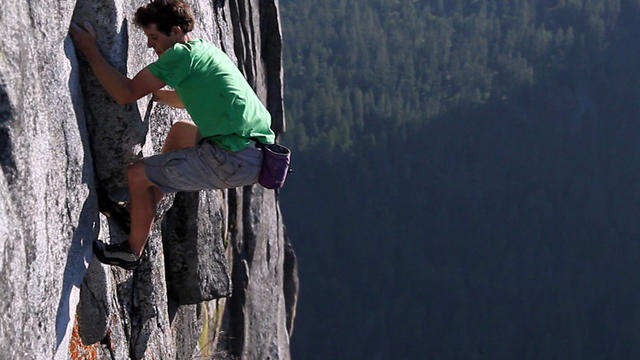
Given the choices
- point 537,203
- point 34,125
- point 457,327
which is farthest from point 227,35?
point 537,203

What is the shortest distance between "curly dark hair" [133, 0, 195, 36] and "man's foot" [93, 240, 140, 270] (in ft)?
5.34

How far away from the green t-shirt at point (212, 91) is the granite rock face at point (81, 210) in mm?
531

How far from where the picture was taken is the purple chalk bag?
24.2 feet

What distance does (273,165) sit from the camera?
24.3ft

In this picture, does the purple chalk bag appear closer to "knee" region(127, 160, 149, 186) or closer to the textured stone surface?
"knee" region(127, 160, 149, 186)

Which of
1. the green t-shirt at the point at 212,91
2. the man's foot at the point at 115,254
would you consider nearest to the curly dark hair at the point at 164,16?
the green t-shirt at the point at 212,91

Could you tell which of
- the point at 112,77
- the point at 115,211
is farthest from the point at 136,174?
the point at 112,77

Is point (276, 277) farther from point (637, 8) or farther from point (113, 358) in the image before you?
point (637, 8)

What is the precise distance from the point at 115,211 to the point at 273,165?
4.21ft

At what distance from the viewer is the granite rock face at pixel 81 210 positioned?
557 cm

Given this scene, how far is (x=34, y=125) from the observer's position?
232 inches

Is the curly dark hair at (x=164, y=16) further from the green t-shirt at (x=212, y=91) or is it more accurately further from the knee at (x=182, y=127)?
the knee at (x=182, y=127)

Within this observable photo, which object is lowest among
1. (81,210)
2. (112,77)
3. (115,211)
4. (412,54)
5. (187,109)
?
(412,54)

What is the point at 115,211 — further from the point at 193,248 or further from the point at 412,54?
the point at 412,54
